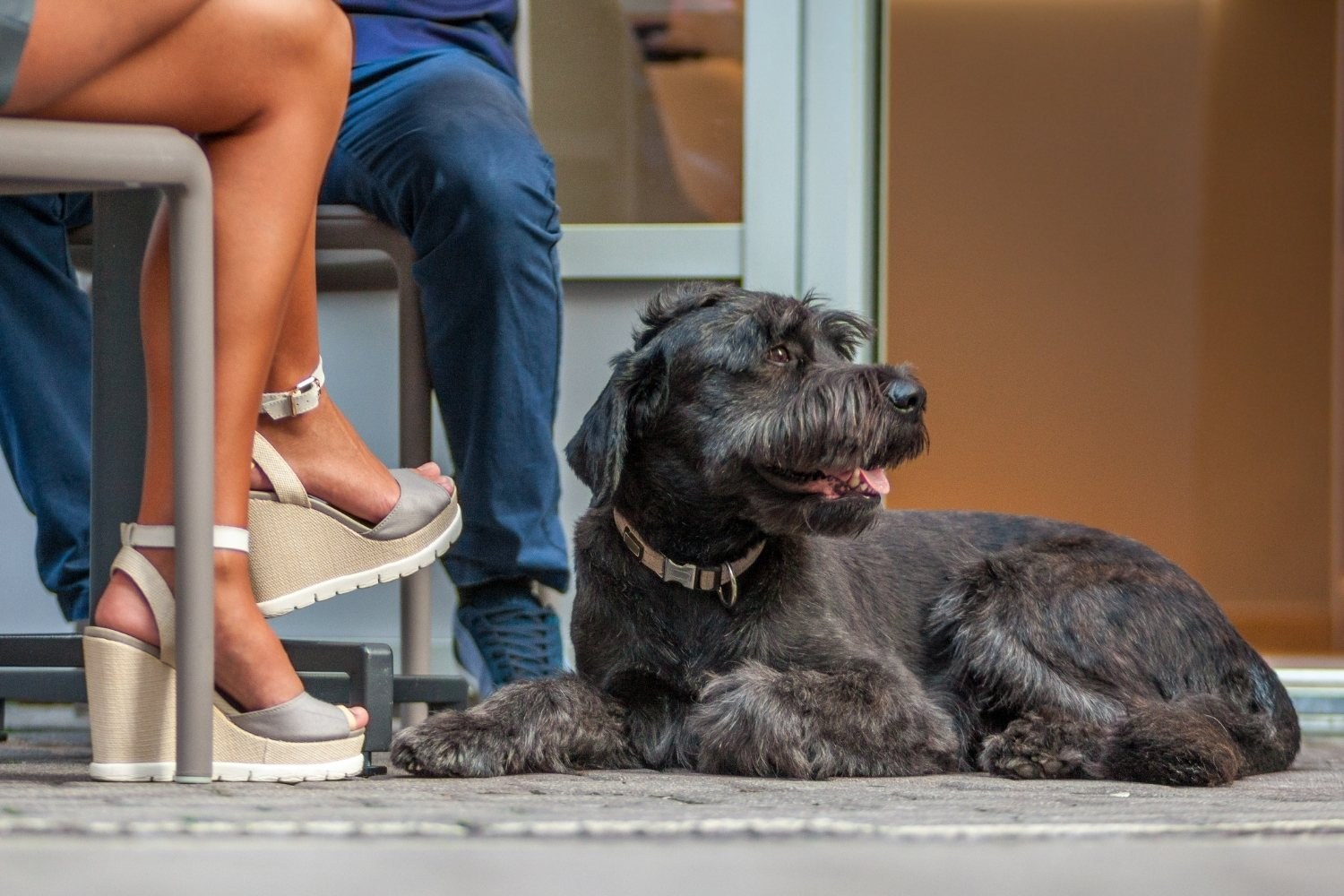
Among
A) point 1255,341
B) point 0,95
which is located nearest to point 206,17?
point 0,95

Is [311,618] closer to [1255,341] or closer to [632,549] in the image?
[632,549]

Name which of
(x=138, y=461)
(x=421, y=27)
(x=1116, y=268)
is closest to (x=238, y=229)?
(x=138, y=461)

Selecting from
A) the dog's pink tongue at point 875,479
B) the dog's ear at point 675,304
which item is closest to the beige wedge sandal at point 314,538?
the dog's ear at point 675,304

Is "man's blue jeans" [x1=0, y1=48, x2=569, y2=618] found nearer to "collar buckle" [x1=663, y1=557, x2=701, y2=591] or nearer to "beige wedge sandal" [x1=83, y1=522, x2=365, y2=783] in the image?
"collar buckle" [x1=663, y1=557, x2=701, y2=591]

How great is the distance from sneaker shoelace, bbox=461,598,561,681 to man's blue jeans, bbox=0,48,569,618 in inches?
2.7

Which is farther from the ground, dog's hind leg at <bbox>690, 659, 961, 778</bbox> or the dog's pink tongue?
the dog's pink tongue

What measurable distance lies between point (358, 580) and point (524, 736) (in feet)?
1.27

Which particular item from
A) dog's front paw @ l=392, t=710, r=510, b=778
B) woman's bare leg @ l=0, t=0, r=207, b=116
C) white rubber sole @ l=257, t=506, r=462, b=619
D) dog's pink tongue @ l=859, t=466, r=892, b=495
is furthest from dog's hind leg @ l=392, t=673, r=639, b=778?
woman's bare leg @ l=0, t=0, r=207, b=116

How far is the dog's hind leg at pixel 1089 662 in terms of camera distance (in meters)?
2.71

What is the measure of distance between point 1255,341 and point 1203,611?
19.5 feet

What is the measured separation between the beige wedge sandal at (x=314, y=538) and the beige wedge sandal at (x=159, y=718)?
0.20m

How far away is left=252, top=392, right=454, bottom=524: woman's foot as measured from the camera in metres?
2.36

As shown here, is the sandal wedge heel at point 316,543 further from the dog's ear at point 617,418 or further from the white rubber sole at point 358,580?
the dog's ear at point 617,418

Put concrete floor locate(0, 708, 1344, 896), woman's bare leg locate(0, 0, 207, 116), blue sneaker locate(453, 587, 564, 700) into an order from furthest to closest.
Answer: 1. blue sneaker locate(453, 587, 564, 700)
2. woman's bare leg locate(0, 0, 207, 116)
3. concrete floor locate(0, 708, 1344, 896)
